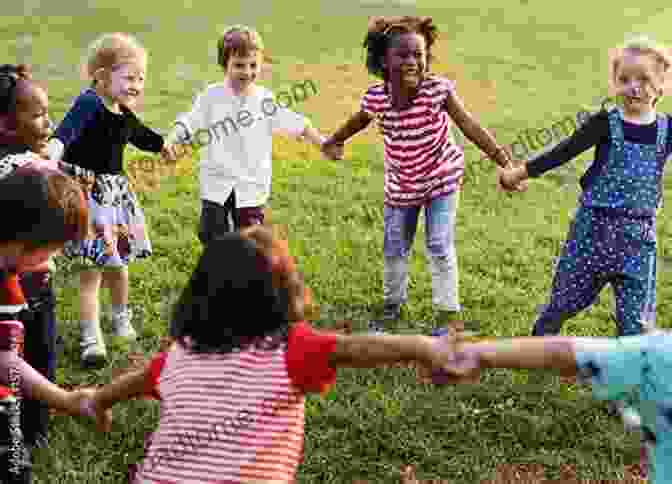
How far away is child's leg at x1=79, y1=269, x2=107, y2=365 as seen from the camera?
14.7 ft

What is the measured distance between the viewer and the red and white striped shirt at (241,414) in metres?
2.25

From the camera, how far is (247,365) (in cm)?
231

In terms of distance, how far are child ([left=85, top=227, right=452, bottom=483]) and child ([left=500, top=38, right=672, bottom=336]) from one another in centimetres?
210

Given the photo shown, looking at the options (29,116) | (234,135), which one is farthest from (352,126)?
(29,116)

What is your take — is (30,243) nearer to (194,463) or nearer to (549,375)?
(194,463)

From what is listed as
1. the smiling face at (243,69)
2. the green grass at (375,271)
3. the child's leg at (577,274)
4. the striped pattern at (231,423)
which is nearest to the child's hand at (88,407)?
the striped pattern at (231,423)

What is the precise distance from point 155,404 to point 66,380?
553 mm

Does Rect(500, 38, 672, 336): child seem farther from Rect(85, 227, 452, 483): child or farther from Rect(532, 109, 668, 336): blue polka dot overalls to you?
Rect(85, 227, 452, 483): child

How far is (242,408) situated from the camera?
227 centimetres

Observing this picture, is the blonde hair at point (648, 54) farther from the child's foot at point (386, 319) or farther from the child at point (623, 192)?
the child's foot at point (386, 319)

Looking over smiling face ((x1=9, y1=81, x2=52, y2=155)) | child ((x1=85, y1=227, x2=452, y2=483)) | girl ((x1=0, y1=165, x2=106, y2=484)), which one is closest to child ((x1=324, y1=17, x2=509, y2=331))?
smiling face ((x1=9, y1=81, x2=52, y2=155))

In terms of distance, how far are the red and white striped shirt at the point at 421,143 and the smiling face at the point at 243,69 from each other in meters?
0.65

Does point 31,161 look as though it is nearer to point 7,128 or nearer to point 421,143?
point 7,128

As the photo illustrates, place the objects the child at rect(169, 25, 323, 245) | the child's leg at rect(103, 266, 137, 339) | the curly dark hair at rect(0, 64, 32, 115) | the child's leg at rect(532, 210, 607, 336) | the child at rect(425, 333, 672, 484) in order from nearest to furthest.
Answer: the child at rect(425, 333, 672, 484), the curly dark hair at rect(0, 64, 32, 115), the child's leg at rect(532, 210, 607, 336), the child's leg at rect(103, 266, 137, 339), the child at rect(169, 25, 323, 245)
